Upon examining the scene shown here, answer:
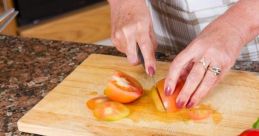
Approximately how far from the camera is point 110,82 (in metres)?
0.99

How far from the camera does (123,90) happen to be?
96 centimetres

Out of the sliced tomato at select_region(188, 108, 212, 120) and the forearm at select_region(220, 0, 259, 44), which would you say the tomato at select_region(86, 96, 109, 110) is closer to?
the sliced tomato at select_region(188, 108, 212, 120)

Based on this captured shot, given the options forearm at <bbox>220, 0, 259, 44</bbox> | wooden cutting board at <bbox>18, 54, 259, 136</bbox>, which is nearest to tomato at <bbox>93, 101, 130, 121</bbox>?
wooden cutting board at <bbox>18, 54, 259, 136</bbox>

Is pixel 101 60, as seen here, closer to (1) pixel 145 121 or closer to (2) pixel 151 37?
(2) pixel 151 37

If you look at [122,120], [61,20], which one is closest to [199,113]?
[122,120]

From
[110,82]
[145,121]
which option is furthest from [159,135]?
[110,82]

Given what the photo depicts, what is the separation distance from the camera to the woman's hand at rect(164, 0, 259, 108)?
88cm

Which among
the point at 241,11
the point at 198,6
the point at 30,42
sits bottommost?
the point at 30,42

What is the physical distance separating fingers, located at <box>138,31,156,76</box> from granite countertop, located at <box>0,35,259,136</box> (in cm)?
16

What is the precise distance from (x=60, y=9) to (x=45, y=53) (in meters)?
0.86

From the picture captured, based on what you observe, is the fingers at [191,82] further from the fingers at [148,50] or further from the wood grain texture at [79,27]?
the wood grain texture at [79,27]

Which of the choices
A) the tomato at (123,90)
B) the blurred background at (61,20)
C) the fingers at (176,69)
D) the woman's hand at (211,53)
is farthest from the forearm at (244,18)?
the blurred background at (61,20)

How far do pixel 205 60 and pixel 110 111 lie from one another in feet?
0.68

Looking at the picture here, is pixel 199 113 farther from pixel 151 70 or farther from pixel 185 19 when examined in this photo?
pixel 185 19
